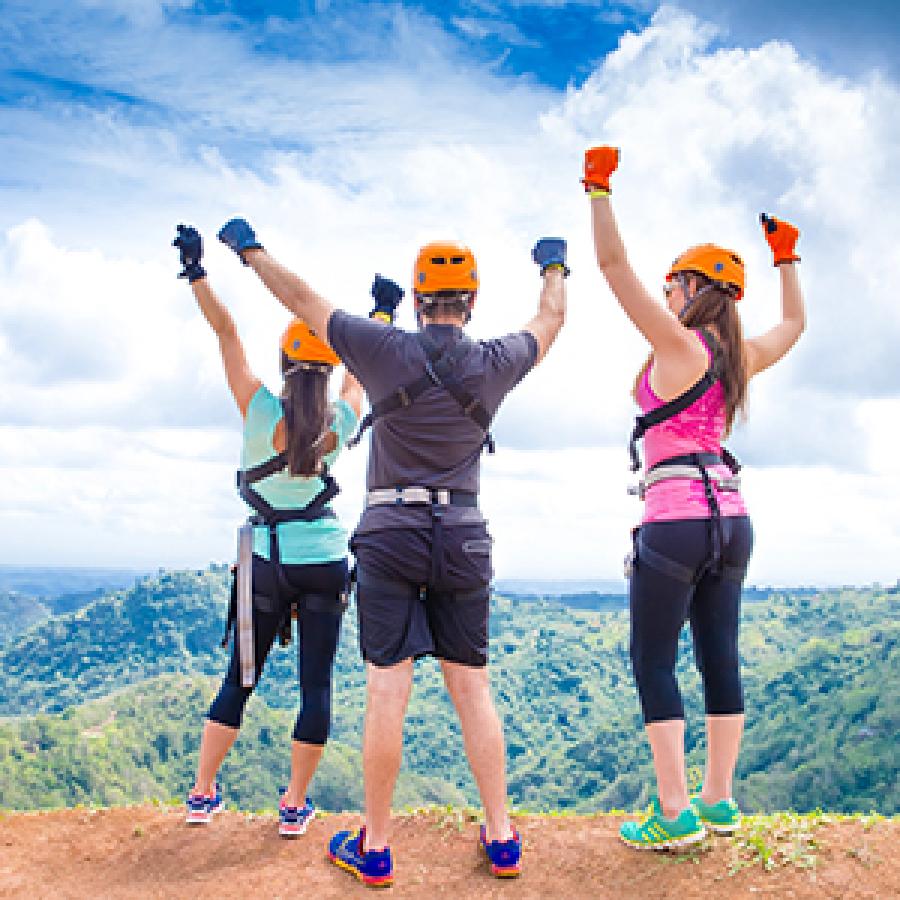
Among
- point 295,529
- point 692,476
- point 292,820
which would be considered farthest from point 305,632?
point 692,476

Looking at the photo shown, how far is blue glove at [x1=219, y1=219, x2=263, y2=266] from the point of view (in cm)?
523

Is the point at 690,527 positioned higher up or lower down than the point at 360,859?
higher up

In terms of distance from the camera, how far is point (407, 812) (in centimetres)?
661

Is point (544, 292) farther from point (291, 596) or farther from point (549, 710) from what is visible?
point (549, 710)

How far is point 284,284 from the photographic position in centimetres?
507

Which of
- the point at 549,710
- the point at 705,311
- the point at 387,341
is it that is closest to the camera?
the point at 387,341

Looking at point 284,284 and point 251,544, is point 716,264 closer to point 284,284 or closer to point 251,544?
point 284,284

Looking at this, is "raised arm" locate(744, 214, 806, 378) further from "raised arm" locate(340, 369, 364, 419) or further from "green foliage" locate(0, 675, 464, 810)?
"green foliage" locate(0, 675, 464, 810)

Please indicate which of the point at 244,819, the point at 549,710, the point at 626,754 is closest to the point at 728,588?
the point at 244,819

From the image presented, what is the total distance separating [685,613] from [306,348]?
263 cm

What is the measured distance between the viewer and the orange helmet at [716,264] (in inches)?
211

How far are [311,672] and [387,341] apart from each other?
87.3 inches

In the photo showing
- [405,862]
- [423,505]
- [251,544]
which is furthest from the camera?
[251,544]

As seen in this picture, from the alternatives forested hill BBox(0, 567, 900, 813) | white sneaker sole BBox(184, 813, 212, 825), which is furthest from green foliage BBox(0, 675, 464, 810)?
white sneaker sole BBox(184, 813, 212, 825)
